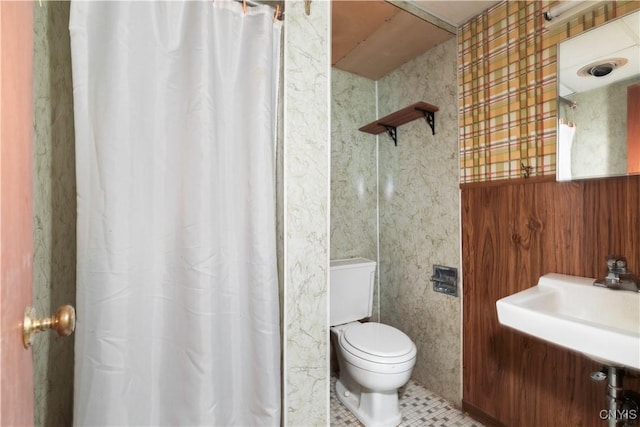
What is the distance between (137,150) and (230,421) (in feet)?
3.52

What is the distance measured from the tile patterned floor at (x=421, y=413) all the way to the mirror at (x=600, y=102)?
142 cm

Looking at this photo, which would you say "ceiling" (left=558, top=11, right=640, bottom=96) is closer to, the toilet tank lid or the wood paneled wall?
the wood paneled wall

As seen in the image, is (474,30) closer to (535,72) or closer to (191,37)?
(535,72)

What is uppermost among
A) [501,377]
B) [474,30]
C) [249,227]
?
[474,30]

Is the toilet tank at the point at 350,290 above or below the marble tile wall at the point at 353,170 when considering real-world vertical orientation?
below

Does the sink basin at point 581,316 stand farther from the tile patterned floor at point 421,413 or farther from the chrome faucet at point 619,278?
the tile patterned floor at point 421,413

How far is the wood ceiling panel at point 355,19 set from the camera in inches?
57.5

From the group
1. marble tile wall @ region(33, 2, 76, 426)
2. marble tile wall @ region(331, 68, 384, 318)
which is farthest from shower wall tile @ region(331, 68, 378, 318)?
marble tile wall @ region(33, 2, 76, 426)

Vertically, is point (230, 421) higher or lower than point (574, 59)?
lower

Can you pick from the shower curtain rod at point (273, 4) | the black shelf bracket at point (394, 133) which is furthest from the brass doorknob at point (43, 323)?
the black shelf bracket at point (394, 133)

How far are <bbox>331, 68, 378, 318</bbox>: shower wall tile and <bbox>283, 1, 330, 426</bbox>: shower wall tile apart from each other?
2.70ft

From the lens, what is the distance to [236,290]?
42.7 inches

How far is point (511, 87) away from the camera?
56.4 inches

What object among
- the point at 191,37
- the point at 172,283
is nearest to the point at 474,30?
the point at 191,37
